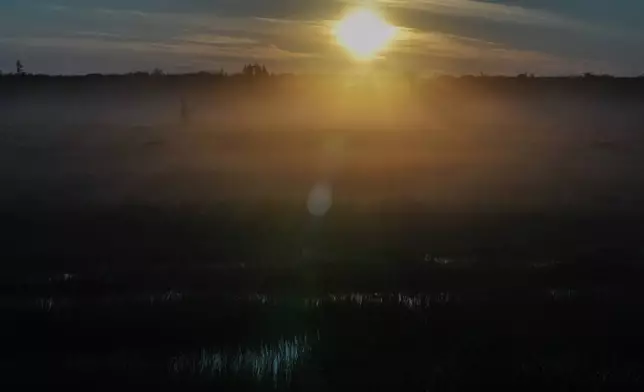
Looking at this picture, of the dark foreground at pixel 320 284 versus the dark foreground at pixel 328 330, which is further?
the dark foreground at pixel 320 284

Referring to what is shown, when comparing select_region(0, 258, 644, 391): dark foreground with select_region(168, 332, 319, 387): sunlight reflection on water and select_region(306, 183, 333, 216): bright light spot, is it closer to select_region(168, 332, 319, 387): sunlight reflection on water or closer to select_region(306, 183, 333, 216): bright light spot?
select_region(168, 332, 319, 387): sunlight reflection on water

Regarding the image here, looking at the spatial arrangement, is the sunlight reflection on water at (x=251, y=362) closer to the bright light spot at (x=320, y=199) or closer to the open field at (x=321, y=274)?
the open field at (x=321, y=274)

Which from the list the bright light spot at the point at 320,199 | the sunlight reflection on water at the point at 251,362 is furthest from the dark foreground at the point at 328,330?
the bright light spot at the point at 320,199

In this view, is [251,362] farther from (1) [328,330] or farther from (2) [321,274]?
(2) [321,274]

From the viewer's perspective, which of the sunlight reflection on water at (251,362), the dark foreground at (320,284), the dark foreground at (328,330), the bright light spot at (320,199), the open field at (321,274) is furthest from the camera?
the bright light spot at (320,199)

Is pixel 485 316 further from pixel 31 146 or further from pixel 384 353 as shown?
pixel 31 146

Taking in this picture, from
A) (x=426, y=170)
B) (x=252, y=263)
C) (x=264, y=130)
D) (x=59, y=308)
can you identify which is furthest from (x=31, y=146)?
(x=59, y=308)

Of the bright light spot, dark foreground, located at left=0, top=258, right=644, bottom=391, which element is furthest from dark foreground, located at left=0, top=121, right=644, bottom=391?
the bright light spot

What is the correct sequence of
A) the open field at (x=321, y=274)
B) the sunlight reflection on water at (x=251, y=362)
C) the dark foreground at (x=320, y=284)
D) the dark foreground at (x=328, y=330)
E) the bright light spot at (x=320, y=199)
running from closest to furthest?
the dark foreground at (x=328, y=330)
the sunlight reflection on water at (x=251, y=362)
the dark foreground at (x=320, y=284)
the open field at (x=321, y=274)
the bright light spot at (x=320, y=199)
